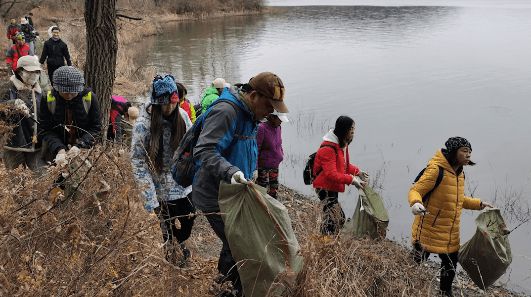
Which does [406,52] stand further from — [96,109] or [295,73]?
[96,109]

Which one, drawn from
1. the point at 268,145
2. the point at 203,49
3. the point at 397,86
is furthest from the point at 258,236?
the point at 203,49

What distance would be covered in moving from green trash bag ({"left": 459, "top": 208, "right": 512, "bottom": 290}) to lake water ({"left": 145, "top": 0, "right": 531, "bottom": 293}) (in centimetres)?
212

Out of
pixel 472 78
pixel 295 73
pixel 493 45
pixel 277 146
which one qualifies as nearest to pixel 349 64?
pixel 295 73

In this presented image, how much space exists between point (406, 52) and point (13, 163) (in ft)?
66.9

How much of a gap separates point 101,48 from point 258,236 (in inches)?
141

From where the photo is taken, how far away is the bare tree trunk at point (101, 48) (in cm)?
510

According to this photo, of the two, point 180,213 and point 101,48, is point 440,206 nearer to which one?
point 180,213

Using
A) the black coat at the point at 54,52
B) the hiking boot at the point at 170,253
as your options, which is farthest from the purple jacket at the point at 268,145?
the black coat at the point at 54,52

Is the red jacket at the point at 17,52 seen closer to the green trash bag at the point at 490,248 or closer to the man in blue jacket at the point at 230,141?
the man in blue jacket at the point at 230,141

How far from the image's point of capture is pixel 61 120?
12.1 ft

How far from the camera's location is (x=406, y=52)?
21906mm

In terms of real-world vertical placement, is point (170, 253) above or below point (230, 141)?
below

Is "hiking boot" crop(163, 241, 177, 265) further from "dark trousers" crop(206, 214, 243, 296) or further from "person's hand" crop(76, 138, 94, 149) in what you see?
"person's hand" crop(76, 138, 94, 149)

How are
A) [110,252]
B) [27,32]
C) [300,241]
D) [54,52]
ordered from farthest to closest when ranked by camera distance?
[27,32] < [54,52] < [300,241] < [110,252]
